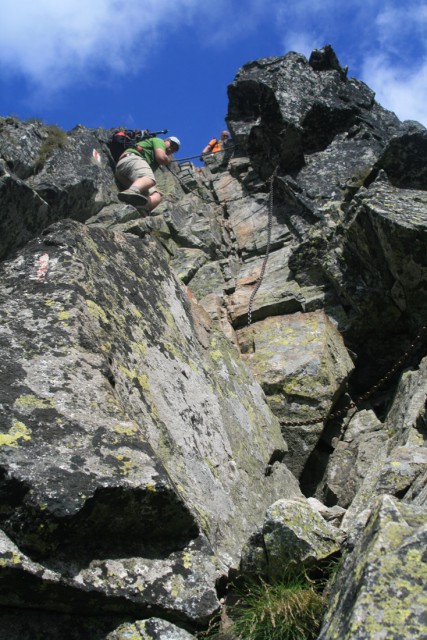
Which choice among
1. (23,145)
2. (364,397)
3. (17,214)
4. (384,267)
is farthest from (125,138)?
(364,397)

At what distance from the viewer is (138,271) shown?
8.55 meters

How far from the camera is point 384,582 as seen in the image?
354 cm

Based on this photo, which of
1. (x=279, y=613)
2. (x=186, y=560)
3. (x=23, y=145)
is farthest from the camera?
(x=23, y=145)

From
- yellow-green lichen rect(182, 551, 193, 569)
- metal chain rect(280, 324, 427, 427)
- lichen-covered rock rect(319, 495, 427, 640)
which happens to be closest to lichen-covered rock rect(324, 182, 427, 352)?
metal chain rect(280, 324, 427, 427)

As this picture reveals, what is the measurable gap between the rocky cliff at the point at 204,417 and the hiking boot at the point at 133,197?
59.2 inches

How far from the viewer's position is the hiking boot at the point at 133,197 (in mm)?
19172

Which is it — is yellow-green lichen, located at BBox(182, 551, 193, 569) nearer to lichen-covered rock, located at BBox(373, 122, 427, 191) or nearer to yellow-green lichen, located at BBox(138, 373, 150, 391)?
yellow-green lichen, located at BBox(138, 373, 150, 391)

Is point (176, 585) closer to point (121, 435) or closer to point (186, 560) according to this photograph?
point (186, 560)

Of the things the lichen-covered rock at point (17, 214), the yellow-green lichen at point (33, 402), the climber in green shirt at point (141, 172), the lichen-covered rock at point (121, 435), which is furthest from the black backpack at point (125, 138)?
the yellow-green lichen at point (33, 402)

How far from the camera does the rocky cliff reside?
4285mm

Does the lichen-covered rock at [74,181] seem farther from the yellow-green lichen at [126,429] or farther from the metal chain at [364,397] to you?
the yellow-green lichen at [126,429]

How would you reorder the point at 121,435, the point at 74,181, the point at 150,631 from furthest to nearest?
the point at 74,181
the point at 121,435
the point at 150,631

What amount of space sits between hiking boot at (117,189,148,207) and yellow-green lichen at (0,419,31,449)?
14.9 metres

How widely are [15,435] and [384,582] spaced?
8.88 ft
